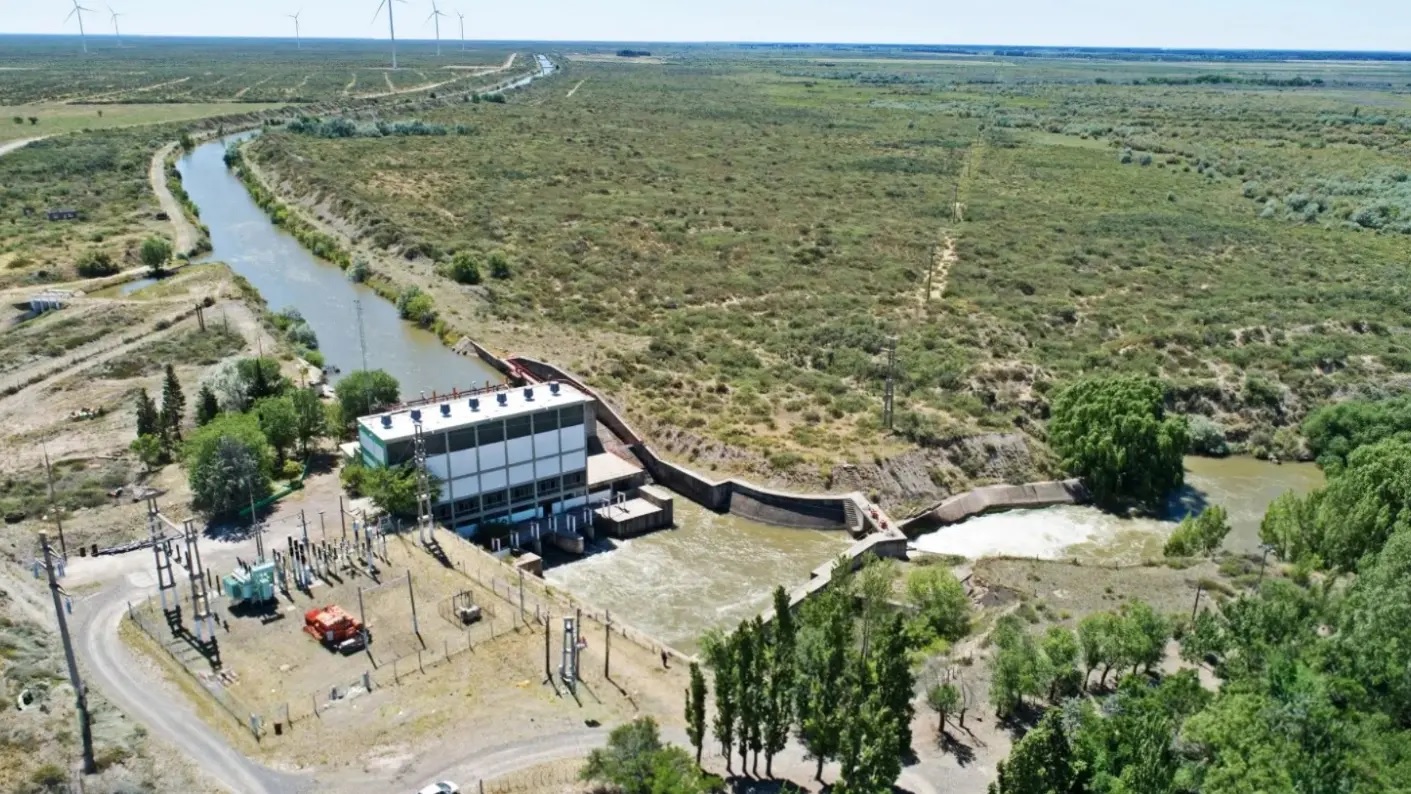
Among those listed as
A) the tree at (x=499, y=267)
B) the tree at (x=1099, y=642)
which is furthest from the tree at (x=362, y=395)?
the tree at (x=1099, y=642)

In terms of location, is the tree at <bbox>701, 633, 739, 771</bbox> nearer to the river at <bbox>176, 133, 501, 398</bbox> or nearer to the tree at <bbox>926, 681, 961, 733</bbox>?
the tree at <bbox>926, 681, 961, 733</bbox>

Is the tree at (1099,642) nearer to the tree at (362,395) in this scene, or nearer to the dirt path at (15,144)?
the tree at (362,395)

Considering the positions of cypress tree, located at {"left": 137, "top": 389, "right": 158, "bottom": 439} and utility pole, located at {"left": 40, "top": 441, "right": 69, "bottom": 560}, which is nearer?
utility pole, located at {"left": 40, "top": 441, "right": 69, "bottom": 560}

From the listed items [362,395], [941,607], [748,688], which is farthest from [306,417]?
[941,607]

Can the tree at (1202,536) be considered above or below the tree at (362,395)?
below

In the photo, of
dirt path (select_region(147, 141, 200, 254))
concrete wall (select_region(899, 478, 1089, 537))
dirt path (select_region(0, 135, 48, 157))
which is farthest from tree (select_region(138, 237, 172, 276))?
dirt path (select_region(0, 135, 48, 157))

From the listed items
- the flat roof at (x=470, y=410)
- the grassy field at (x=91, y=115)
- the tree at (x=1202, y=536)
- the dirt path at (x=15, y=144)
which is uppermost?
the grassy field at (x=91, y=115)

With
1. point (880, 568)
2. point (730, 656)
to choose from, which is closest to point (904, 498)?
point (880, 568)
